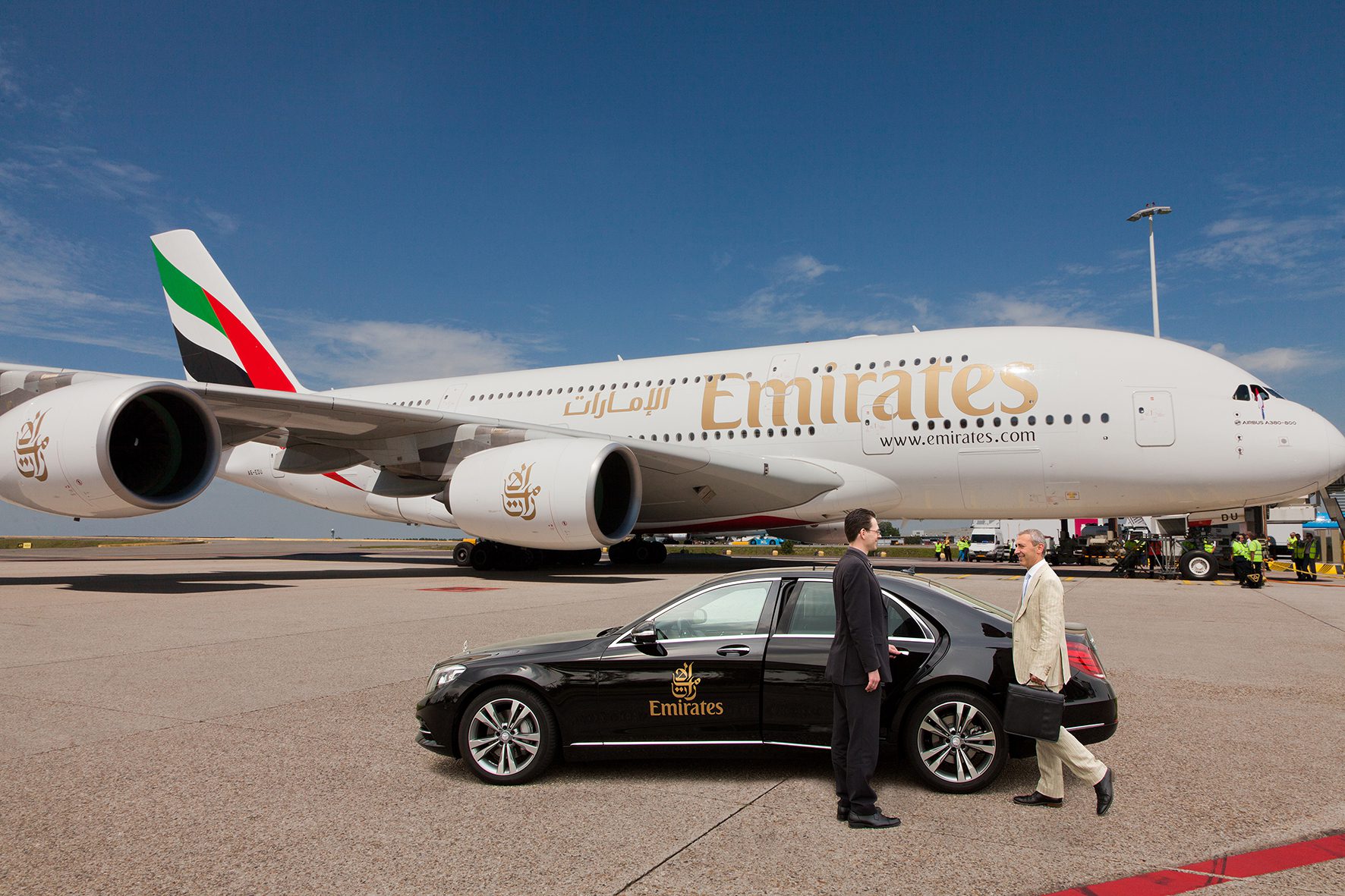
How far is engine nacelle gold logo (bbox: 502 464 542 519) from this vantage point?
49.2 ft

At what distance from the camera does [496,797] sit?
4.31m

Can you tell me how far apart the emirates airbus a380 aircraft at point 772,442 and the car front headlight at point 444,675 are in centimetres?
985

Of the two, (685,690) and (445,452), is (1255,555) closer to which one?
(445,452)

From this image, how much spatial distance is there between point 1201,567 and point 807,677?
1676cm

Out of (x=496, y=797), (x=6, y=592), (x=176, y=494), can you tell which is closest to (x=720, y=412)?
(x=176, y=494)

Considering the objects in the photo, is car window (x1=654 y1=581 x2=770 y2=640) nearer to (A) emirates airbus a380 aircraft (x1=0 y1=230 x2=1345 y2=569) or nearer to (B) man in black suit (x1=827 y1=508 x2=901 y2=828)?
(B) man in black suit (x1=827 y1=508 x2=901 y2=828)

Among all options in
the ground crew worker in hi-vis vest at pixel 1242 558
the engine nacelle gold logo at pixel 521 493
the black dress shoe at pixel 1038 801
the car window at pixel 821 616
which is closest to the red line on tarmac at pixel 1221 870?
the black dress shoe at pixel 1038 801

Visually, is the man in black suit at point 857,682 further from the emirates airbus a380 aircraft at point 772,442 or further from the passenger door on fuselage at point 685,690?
the emirates airbus a380 aircraft at point 772,442

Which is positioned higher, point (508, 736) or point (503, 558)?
point (503, 558)

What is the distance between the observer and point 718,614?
478cm

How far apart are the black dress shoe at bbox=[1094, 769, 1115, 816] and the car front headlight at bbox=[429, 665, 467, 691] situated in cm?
316

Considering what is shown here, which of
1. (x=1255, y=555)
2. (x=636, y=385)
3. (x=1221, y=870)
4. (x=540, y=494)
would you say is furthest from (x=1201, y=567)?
(x=1221, y=870)

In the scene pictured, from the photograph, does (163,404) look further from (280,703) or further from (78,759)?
(78,759)

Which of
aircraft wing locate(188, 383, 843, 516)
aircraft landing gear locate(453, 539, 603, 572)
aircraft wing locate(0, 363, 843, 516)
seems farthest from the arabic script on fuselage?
aircraft landing gear locate(453, 539, 603, 572)
